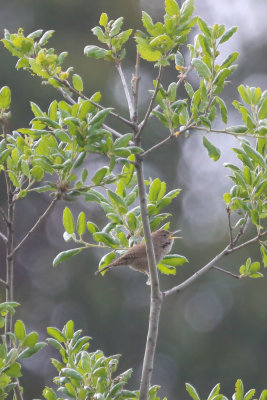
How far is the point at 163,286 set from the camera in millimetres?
13188

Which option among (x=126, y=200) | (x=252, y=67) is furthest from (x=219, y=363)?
(x=126, y=200)

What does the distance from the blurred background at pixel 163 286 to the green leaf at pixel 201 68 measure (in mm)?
10333

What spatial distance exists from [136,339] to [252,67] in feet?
20.0

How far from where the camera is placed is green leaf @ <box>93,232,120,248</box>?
3139 millimetres

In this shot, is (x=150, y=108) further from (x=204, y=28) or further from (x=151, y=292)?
(x=151, y=292)

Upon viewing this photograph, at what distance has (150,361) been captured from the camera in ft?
9.25

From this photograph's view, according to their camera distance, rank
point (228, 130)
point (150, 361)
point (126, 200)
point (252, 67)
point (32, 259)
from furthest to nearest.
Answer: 1. point (252, 67)
2. point (32, 259)
3. point (126, 200)
4. point (228, 130)
5. point (150, 361)

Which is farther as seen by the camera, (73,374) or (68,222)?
(68,222)

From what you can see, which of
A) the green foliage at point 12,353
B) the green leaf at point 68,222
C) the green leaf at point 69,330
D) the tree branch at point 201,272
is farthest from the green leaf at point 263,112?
the green foliage at point 12,353

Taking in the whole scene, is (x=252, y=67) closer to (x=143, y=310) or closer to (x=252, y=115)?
(x=143, y=310)

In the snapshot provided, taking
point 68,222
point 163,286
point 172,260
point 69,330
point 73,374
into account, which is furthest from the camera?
point 163,286

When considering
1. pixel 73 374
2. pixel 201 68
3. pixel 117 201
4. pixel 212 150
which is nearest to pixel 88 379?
pixel 73 374

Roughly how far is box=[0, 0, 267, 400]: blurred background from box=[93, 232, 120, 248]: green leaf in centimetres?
992

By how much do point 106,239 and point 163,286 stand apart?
1011 centimetres
